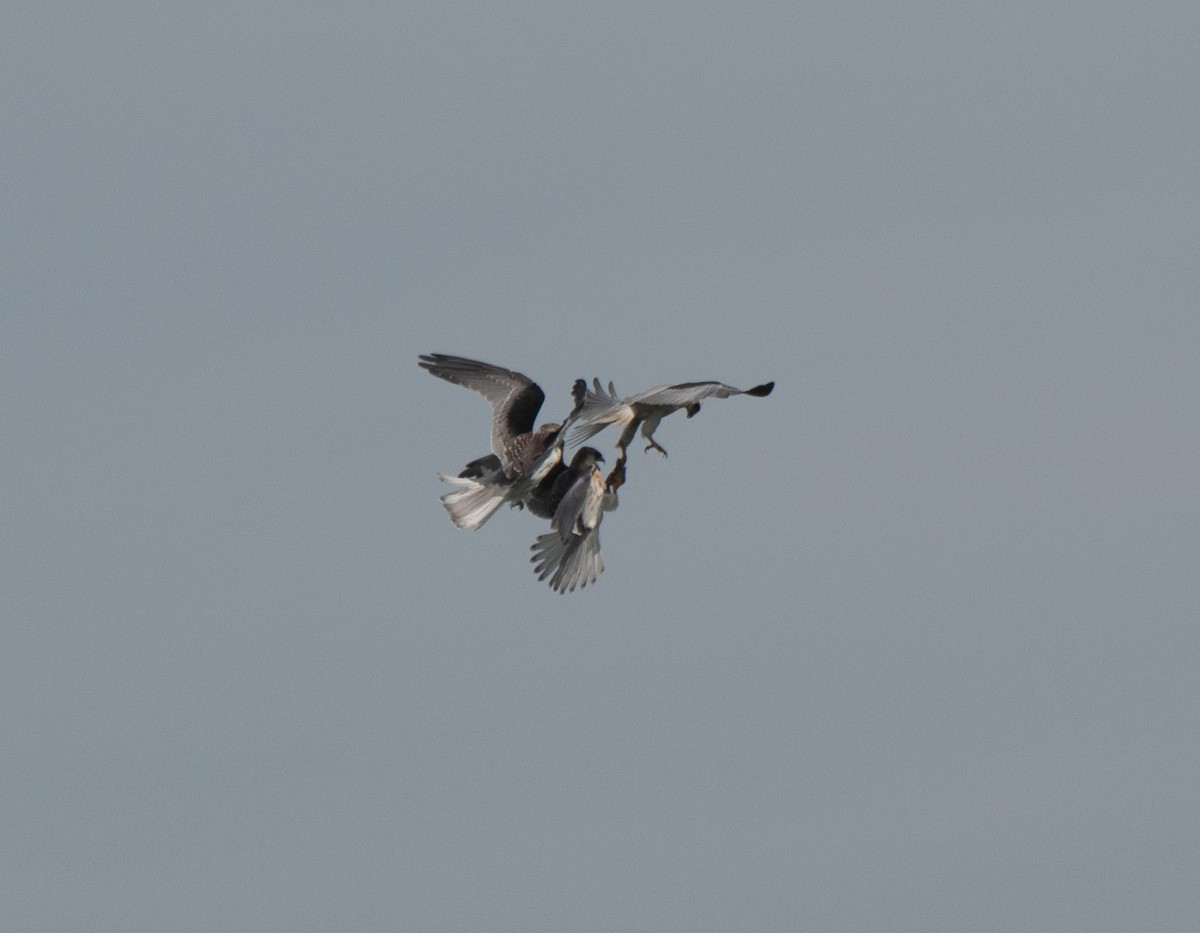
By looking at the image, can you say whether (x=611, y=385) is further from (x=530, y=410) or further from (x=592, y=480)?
(x=530, y=410)

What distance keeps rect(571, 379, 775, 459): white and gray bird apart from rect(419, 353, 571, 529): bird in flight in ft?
3.99

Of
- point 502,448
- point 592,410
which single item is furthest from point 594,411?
point 502,448

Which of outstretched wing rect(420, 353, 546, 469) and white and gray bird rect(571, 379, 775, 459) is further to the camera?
outstretched wing rect(420, 353, 546, 469)

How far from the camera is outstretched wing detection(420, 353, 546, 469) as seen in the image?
41.6 metres

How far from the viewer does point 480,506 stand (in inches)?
1528

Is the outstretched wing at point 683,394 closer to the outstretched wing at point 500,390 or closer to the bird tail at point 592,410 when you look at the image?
the bird tail at point 592,410

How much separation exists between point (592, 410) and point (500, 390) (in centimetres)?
781

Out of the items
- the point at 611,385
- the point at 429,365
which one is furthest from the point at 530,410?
the point at 611,385

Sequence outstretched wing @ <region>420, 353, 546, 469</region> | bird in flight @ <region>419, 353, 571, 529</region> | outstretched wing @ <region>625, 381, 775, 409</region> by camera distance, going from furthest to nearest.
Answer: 1. outstretched wing @ <region>420, 353, 546, 469</region>
2. bird in flight @ <region>419, 353, 571, 529</region>
3. outstretched wing @ <region>625, 381, 775, 409</region>

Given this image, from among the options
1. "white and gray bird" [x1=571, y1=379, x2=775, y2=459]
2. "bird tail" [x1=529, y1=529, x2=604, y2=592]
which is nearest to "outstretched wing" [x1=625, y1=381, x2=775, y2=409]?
"white and gray bird" [x1=571, y1=379, x2=775, y2=459]

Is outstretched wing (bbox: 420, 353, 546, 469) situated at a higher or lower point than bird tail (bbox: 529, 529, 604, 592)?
higher

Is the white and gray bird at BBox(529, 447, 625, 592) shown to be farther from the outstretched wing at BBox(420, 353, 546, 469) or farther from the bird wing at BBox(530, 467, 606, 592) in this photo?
the outstretched wing at BBox(420, 353, 546, 469)

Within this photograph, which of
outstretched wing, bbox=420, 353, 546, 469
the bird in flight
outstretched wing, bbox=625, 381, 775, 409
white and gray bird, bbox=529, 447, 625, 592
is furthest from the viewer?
outstretched wing, bbox=420, 353, 546, 469

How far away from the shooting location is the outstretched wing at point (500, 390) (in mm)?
41625
